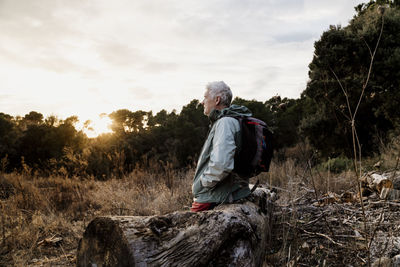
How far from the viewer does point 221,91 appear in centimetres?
278

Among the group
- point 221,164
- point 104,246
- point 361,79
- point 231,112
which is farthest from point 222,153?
point 361,79

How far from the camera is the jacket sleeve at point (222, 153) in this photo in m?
2.21

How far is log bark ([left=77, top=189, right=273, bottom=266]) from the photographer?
161cm

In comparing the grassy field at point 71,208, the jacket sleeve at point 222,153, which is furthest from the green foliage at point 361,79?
the jacket sleeve at point 222,153

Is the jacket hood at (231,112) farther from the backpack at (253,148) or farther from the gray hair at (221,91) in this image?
the gray hair at (221,91)

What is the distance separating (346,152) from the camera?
12.3m

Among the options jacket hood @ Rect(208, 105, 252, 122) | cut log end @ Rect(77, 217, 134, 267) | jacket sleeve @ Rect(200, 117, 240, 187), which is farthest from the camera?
jacket hood @ Rect(208, 105, 252, 122)

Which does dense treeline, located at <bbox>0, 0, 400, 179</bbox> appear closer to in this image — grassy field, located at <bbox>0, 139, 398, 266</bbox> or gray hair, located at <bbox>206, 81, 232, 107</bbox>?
grassy field, located at <bbox>0, 139, 398, 266</bbox>

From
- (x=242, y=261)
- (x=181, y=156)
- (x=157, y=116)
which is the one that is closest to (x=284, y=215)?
(x=242, y=261)

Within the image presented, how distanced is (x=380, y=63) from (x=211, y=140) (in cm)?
1172

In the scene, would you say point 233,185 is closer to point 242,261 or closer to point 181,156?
point 242,261

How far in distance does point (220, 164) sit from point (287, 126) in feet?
62.5

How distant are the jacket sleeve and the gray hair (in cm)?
47

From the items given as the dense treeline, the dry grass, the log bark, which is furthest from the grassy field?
the log bark
